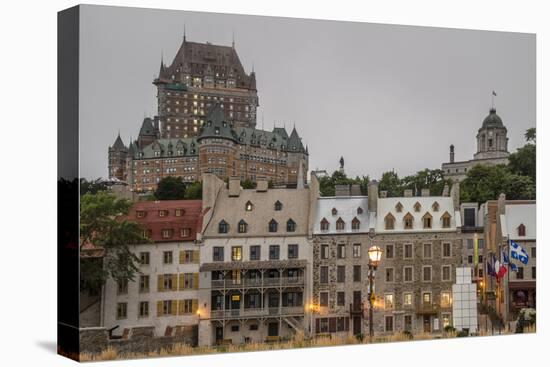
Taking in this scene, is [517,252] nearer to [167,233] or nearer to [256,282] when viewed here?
[256,282]

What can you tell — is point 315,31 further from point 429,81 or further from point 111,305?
point 111,305

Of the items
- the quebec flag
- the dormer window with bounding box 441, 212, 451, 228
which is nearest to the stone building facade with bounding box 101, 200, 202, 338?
the dormer window with bounding box 441, 212, 451, 228

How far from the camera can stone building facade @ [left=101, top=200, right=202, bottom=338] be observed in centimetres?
2388

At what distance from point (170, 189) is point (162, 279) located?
6.94ft

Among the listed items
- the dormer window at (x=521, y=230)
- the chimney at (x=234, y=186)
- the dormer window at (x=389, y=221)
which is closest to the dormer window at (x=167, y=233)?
the chimney at (x=234, y=186)

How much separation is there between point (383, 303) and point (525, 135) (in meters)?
5.99

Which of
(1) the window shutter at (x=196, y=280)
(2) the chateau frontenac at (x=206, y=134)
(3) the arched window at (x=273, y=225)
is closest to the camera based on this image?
(2) the chateau frontenac at (x=206, y=134)

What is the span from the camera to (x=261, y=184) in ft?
84.0

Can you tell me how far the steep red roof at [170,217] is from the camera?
2406cm

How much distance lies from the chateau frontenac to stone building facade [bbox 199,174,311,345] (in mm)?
518

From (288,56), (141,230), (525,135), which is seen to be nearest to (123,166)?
(141,230)

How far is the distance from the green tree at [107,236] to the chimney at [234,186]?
8.28 feet

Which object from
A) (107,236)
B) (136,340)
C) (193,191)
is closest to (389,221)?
(193,191)

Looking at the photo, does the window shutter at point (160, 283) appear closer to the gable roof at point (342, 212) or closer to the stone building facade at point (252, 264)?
the stone building facade at point (252, 264)
